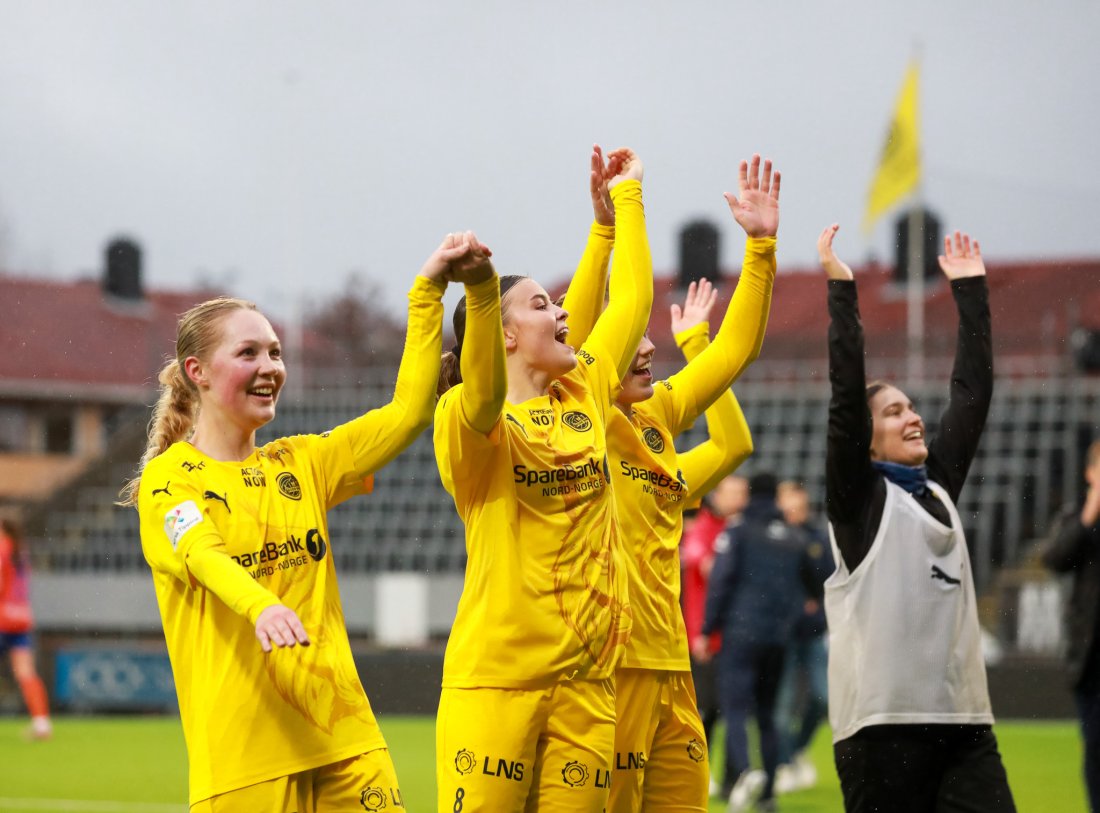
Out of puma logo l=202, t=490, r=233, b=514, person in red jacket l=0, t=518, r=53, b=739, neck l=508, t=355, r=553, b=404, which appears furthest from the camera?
person in red jacket l=0, t=518, r=53, b=739

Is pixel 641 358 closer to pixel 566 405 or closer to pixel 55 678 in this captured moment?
pixel 566 405

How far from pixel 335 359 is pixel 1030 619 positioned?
55.4 feet

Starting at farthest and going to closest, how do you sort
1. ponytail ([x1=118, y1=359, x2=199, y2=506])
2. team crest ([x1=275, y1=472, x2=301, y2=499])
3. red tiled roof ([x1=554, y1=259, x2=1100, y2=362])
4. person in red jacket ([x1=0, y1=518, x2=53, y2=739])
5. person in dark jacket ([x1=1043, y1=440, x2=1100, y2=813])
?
red tiled roof ([x1=554, y1=259, x2=1100, y2=362]) → person in red jacket ([x1=0, y1=518, x2=53, y2=739]) → person in dark jacket ([x1=1043, y1=440, x2=1100, y2=813]) → ponytail ([x1=118, y1=359, x2=199, y2=506]) → team crest ([x1=275, y1=472, x2=301, y2=499])

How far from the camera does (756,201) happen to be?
5402 mm

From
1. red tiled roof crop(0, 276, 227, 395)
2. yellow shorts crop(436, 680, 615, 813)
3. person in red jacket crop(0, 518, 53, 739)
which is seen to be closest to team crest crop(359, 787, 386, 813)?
yellow shorts crop(436, 680, 615, 813)

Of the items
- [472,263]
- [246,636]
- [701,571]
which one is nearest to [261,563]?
[246,636]

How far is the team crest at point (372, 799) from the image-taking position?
399cm

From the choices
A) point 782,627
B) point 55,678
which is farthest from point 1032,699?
point 55,678

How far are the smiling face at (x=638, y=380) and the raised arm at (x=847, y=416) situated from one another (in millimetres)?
588

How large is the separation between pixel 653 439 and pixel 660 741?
0.98 meters

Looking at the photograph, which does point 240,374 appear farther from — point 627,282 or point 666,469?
point 666,469

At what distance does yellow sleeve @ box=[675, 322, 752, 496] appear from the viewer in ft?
18.4

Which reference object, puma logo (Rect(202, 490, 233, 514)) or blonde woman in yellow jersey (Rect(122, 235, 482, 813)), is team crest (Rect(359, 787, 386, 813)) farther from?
puma logo (Rect(202, 490, 233, 514))

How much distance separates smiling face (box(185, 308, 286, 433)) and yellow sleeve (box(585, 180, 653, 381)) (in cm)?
105
